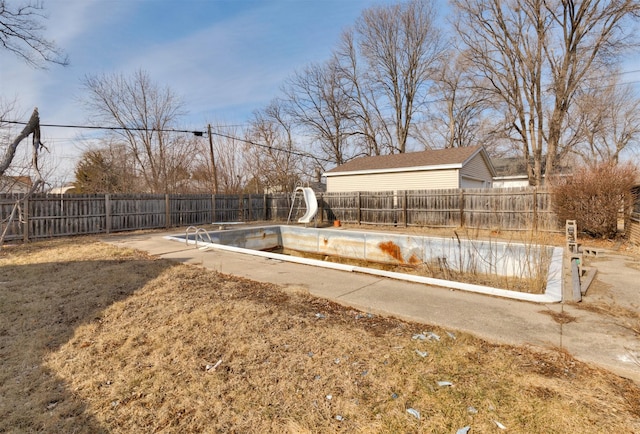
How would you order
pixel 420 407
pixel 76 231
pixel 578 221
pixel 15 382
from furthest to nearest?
pixel 76 231, pixel 578 221, pixel 15 382, pixel 420 407

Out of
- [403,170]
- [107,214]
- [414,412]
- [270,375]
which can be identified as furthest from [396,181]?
[414,412]

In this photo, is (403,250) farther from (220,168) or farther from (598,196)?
(220,168)

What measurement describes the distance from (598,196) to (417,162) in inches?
309

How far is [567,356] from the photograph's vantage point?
2.59 meters

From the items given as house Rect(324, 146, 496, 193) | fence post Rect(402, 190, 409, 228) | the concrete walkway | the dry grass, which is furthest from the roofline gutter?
the dry grass

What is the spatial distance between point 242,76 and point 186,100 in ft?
17.2

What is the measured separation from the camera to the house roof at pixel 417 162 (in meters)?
14.6

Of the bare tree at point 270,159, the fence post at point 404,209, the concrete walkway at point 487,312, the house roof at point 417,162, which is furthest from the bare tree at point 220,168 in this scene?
the concrete walkway at point 487,312

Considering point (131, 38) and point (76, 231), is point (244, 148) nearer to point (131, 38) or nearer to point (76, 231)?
point (131, 38)

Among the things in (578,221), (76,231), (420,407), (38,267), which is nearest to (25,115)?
(76,231)

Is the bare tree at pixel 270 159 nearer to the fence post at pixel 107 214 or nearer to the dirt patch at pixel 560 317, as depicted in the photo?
the fence post at pixel 107 214

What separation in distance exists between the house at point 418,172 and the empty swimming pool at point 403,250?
20.1 ft

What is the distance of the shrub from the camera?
8383 mm

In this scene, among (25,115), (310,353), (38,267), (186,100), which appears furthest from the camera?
(186,100)
